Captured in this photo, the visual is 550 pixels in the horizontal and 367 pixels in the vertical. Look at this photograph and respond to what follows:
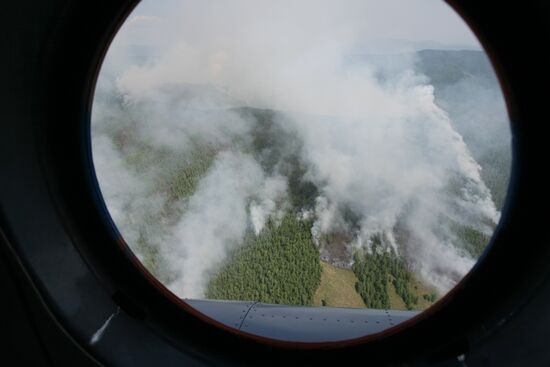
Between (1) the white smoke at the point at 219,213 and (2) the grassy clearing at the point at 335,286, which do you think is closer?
(2) the grassy clearing at the point at 335,286

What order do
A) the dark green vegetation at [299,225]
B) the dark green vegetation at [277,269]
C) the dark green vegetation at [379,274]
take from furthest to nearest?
the dark green vegetation at [277,269]
the dark green vegetation at [379,274]
the dark green vegetation at [299,225]

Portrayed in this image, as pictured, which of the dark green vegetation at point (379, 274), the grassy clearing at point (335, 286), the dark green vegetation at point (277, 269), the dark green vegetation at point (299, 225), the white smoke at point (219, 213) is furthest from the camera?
the white smoke at point (219, 213)

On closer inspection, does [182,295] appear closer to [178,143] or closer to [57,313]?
[57,313]

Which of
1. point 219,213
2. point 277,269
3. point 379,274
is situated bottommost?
point 219,213

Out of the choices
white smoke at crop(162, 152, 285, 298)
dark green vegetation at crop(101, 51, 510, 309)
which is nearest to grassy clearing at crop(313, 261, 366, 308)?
dark green vegetation at crop(101, 51, 510, 309)

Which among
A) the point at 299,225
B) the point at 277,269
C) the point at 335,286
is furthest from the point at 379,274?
the point at 299,225

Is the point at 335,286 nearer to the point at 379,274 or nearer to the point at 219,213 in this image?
the point at 379,274

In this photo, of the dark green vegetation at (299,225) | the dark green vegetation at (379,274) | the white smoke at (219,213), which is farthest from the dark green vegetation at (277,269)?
the dark green vegetation at (379,274)

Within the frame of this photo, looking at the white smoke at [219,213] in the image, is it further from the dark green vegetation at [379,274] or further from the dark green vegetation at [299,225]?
the dark green vegetation at [379,274]
